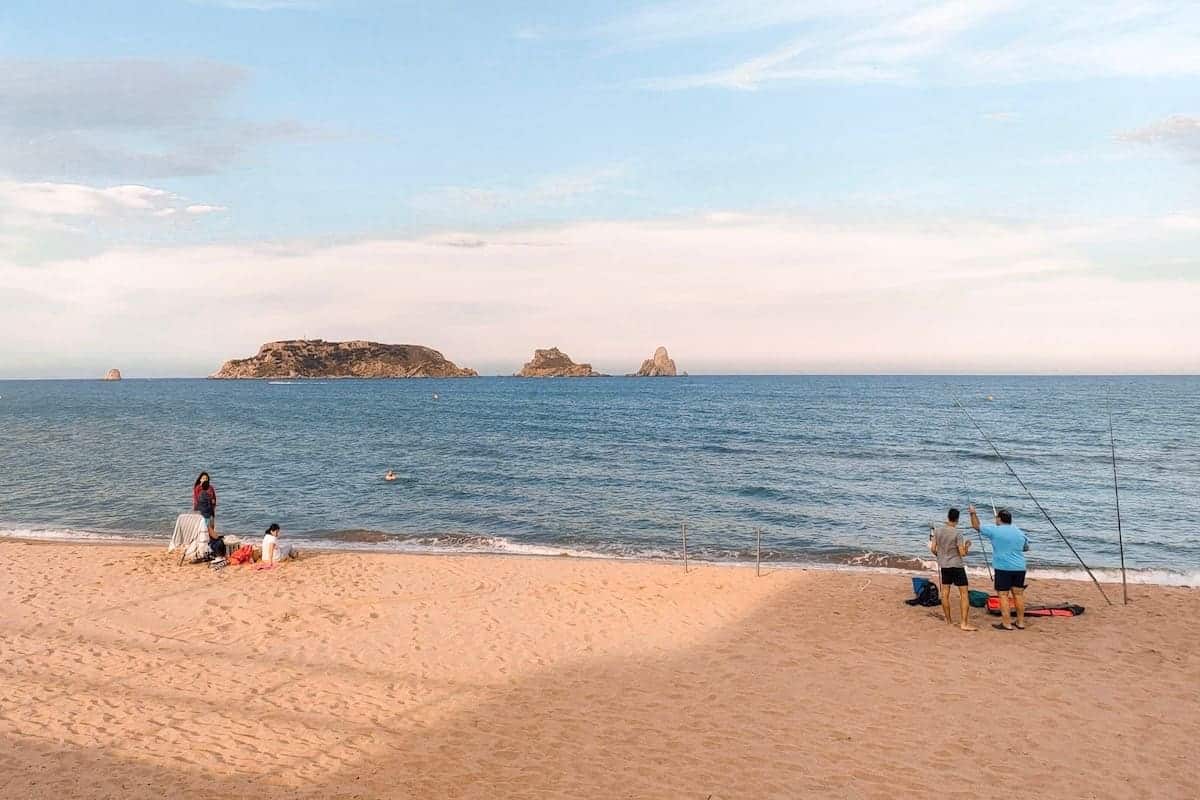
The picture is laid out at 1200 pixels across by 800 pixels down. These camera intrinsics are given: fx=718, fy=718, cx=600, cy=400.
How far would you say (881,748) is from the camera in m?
7.45

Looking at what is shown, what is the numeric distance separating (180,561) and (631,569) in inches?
384

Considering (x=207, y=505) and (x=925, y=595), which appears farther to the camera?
(x=207, y=505)

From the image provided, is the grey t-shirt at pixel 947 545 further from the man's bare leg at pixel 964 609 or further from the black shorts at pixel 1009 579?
the black shorts at pixel 1009 579

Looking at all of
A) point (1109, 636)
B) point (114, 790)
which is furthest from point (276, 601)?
point (1109, 636)

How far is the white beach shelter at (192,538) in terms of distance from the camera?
50.6 feet

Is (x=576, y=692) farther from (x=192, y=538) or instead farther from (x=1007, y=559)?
(x=192, y=538)

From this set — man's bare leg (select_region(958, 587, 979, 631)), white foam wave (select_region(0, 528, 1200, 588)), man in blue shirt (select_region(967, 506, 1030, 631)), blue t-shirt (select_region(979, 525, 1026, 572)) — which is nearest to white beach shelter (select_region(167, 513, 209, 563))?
white foam wave (select_region(0, 528, 1200, 588))

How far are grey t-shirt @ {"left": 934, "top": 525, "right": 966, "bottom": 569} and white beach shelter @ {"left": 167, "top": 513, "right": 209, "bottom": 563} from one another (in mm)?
14437

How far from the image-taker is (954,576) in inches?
446

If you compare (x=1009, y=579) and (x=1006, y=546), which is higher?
(x=1006, y=546)

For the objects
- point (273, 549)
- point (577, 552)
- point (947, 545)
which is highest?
point (947, 545)

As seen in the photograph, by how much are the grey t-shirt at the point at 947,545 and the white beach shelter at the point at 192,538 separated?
14437mm

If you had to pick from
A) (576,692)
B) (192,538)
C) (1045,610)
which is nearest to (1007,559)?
(1045,610)

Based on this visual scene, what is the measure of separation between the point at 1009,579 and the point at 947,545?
1.06 metres
